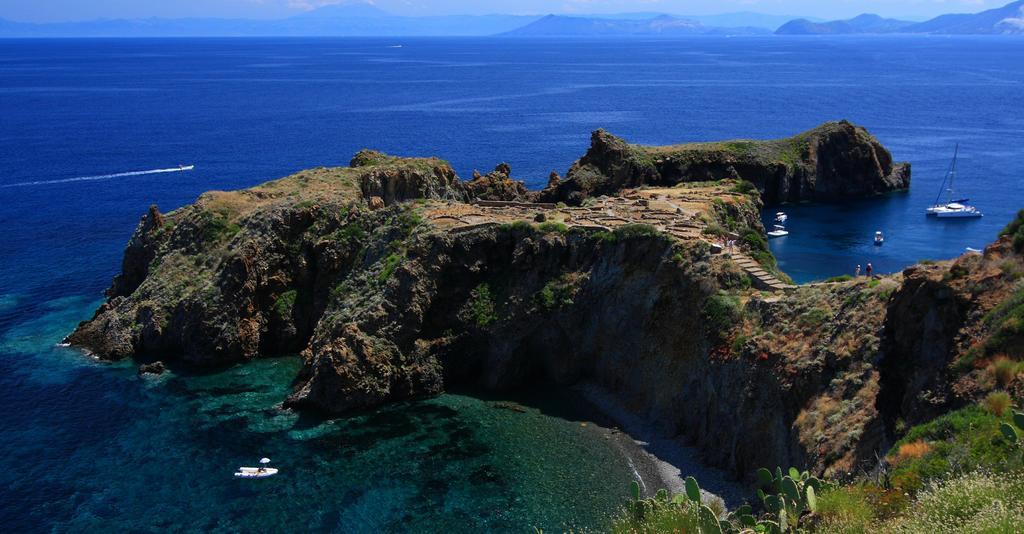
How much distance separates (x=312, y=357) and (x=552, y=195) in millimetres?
43196

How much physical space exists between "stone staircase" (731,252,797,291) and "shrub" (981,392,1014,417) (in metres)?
20.5

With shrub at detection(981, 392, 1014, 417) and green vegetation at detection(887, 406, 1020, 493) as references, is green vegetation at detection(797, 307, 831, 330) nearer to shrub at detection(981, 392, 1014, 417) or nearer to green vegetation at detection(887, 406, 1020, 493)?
green vegetation at detection(887, 406, 1020, 493)

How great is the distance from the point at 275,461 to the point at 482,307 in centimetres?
1848

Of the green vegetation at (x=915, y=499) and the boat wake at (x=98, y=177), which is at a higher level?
the green vegetation at (x=915, y=499)

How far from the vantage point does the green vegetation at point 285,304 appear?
65.6 m

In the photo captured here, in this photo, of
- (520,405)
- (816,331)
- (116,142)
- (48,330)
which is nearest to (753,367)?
(816,331)

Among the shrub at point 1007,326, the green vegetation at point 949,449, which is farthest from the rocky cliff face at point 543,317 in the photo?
the green vegetation at point 949,449

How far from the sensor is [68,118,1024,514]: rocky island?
37906 millimetres

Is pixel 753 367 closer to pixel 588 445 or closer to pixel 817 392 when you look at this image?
pixel 817 392

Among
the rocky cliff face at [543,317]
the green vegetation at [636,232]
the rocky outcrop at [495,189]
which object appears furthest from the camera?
the rocky outcrop at [495,189]

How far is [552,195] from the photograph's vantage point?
95188mm

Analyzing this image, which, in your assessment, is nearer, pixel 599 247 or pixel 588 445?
pixel 588 445

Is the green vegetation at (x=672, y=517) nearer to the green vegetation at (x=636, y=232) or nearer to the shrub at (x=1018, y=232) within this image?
the shrub at (x=1018, y=232)

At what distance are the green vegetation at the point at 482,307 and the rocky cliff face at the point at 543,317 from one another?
12cm
